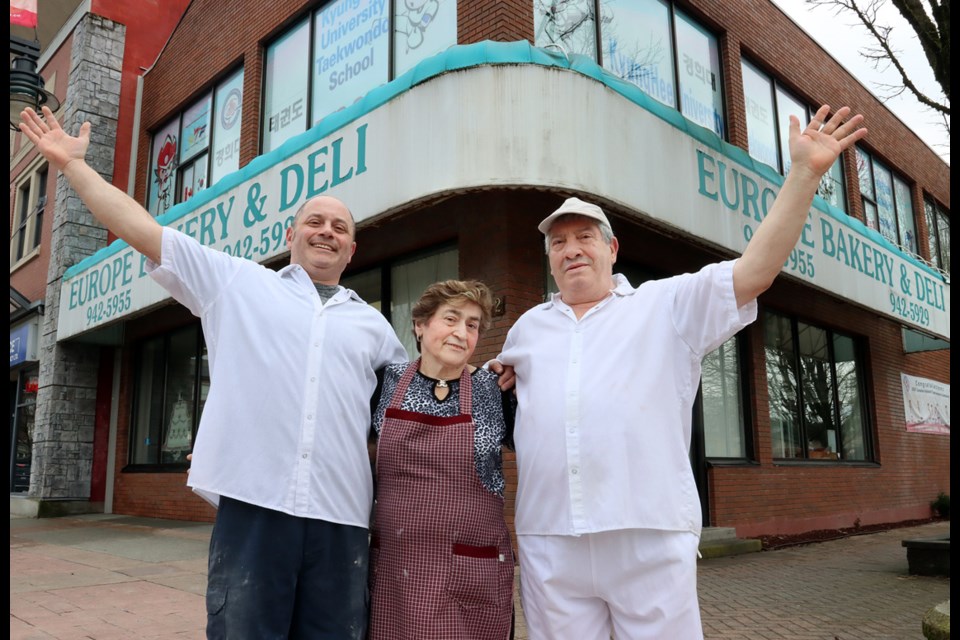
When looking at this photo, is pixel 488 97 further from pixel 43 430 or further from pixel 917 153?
pixel 917 153

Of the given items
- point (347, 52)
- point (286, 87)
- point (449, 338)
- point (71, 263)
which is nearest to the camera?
point (449, 338)

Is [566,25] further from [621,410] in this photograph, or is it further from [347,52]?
[621,410]

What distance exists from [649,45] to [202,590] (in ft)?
24.6

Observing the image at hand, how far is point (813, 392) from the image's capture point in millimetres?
11906

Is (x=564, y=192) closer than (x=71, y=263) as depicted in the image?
Yes

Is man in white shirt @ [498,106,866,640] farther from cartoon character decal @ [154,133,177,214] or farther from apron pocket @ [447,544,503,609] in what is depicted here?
cartoon character decal @ [154,133,177,214]

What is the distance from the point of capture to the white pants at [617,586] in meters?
2.22

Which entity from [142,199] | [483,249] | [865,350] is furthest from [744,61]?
[142,199]

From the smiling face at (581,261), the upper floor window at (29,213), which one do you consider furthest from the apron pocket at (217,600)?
the upper floor window at (29,213)

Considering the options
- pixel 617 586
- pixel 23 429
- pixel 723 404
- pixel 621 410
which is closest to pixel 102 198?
pixel 621 410

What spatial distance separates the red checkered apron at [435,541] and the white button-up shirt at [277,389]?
123 mm

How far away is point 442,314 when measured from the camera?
2590 mm

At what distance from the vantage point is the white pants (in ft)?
7.30

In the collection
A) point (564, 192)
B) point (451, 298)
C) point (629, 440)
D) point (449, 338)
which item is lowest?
point (629, 440)
